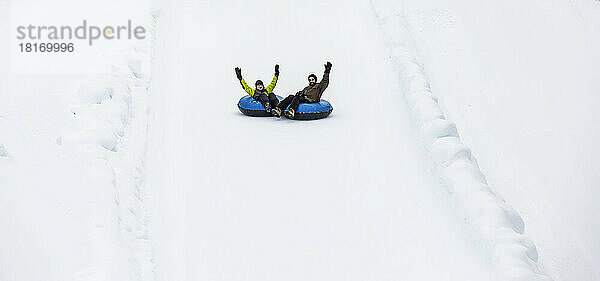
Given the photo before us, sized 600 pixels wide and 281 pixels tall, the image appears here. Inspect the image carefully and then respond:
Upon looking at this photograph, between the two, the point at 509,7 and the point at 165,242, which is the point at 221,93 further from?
the point at 509,7

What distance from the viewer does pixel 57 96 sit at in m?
8.44

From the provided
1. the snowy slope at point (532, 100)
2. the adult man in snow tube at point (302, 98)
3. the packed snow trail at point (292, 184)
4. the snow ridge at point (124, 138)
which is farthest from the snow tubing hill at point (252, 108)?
the snowy slope at point (532, 100)

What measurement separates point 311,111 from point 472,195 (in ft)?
7.85

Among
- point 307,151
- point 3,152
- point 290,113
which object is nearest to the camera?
point 3,152

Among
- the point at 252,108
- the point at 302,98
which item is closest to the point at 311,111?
the point at 302,98

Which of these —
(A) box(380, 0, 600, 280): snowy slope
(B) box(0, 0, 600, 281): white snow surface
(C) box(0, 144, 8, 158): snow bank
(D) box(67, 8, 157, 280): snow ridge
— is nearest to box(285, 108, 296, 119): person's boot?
(B) box(0, 0, 600, 281): white snow surface

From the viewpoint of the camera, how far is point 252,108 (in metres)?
7.79

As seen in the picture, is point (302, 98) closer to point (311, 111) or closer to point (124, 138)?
point (311, 111)

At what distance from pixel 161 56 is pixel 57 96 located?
1.61m

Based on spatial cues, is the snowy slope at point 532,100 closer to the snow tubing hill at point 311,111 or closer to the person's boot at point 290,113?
the snow tubing hill at point 311,111

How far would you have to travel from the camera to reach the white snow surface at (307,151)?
5.12 meters

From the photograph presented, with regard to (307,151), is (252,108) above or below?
above

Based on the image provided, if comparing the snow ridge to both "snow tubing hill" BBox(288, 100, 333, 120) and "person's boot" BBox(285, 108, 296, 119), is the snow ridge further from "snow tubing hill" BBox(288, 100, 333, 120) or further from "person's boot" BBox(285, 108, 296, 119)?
"snow tubing hill" BBox(288, 100, 333, 120)

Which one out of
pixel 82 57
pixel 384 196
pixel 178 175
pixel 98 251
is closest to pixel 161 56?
pixel 82 57
